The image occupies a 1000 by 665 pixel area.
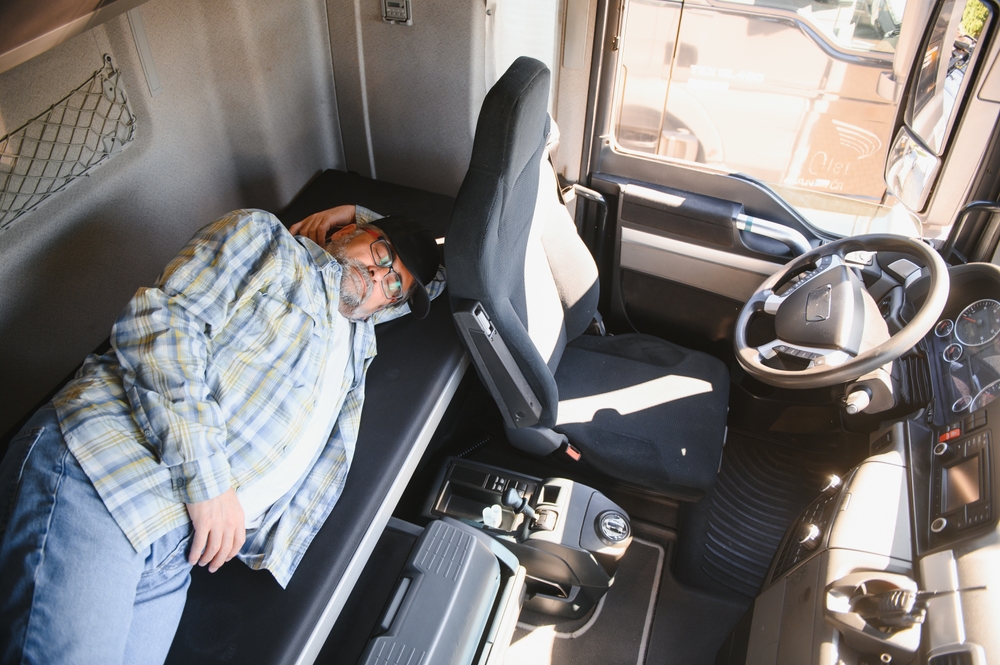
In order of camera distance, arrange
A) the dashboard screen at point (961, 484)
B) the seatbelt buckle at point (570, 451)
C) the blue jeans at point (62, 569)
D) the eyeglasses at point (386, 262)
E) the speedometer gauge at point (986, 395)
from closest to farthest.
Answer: the blue jeans at point (62, 569) → the dashboard screen at point (961, 484) → the speedometer gauge at point (986, 395) → the eyeglasses at point (386, 262) → the seatbelt buckle at point (570, 451)

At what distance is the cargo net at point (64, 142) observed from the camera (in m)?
1.29

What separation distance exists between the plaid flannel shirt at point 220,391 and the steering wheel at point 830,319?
108 centimetres

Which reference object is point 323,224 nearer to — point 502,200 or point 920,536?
point 502,200

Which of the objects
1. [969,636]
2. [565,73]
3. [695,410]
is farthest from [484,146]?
[969,636]

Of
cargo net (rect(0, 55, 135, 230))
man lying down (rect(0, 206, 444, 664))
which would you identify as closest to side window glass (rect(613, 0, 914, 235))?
man lying down (rect(0, 206, 444, 664))

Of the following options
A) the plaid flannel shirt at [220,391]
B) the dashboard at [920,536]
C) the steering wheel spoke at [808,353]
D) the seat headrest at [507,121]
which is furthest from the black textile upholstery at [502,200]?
the dashboard at [920,536]

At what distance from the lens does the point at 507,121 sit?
1.29m

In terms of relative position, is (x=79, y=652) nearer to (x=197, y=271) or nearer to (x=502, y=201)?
(x=197, y=271)

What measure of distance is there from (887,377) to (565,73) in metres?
1.30

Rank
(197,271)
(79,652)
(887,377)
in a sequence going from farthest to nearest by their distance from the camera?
(887,377), (197,271), (79,652)

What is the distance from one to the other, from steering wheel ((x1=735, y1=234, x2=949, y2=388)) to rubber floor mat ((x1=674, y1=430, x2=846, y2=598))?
2.12 ft

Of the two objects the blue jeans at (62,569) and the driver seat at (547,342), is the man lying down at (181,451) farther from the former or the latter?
the driver seat at (547,342)

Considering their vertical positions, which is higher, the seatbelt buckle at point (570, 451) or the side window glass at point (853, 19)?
the side window glass at point (853, 19)

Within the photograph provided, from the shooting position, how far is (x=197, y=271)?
1.27 m
